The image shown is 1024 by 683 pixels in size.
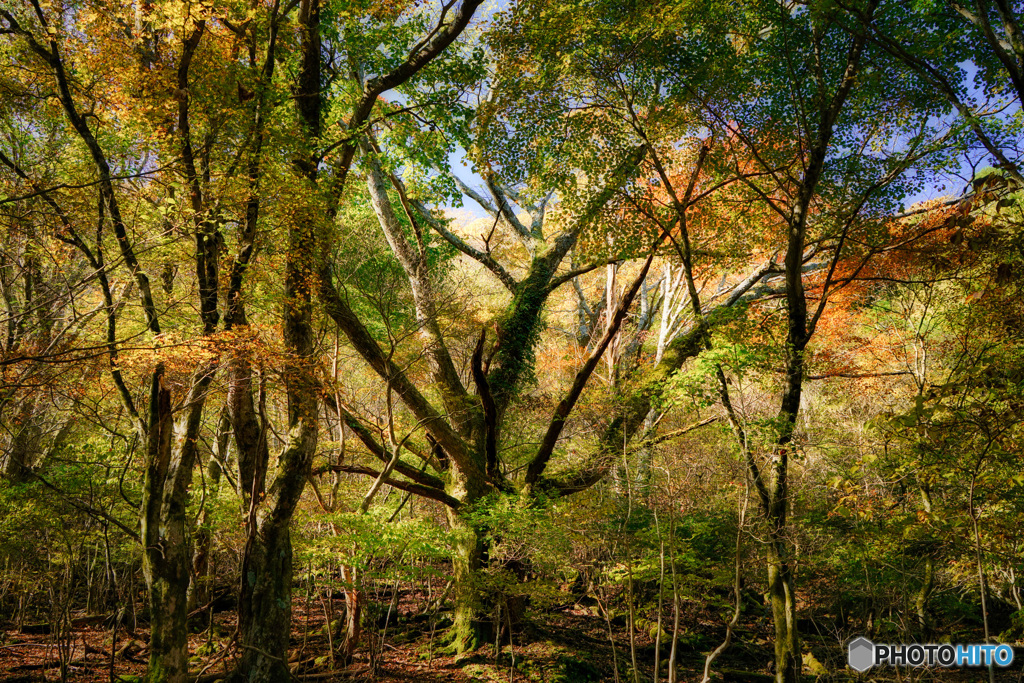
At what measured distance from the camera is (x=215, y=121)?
595 centimetres

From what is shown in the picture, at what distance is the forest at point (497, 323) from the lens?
5562mm

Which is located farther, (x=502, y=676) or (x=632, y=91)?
(x=502, y=676)

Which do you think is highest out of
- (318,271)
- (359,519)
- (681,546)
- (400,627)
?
(318,271)

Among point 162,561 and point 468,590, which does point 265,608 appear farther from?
point 468,590

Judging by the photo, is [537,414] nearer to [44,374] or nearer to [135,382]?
[135,382]

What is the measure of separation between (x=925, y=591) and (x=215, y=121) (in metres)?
12.3

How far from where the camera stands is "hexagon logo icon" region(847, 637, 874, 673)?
7.51 m

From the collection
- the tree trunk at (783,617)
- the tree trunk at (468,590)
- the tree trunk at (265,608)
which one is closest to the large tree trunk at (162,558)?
the tree trunk at (265,608)

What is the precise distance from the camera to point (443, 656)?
9328mm

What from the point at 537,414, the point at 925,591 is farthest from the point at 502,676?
the point at 925,591

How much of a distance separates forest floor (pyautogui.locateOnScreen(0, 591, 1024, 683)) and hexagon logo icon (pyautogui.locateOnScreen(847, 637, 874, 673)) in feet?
0.48

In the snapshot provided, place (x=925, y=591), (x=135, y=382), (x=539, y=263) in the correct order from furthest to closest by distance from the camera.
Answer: (x=539, y=263), (x=925, y=591), (x=135, y=382)

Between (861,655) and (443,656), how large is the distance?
6.40 meters

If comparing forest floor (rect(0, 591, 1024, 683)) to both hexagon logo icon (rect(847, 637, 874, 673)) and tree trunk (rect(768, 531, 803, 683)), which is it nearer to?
hexagon logo icon (rect(847, 637, 874, 673))
